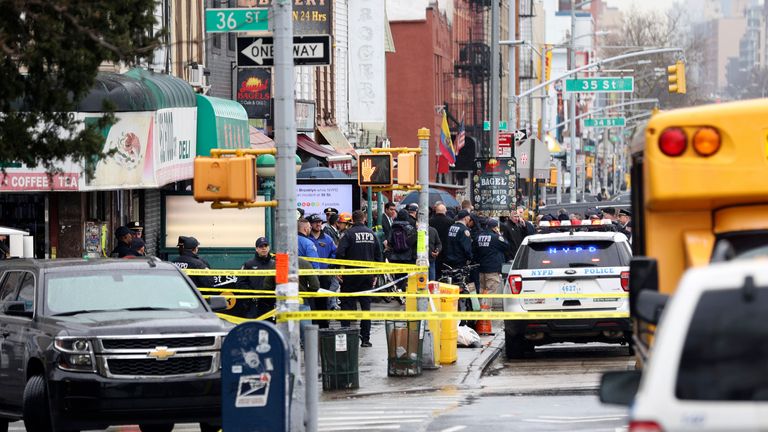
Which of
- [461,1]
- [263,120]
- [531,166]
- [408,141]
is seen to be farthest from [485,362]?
[461,1]

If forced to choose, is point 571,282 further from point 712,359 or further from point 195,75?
point 712,359

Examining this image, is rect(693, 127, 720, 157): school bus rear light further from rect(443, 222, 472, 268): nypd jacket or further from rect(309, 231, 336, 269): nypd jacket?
rect(443, 222, 472, 268): nypd jacket

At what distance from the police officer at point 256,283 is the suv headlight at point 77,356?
750cm

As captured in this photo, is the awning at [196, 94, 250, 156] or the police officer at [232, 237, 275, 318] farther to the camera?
the awning at [196, 94, 250, 156]

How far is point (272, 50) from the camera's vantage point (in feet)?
47.8

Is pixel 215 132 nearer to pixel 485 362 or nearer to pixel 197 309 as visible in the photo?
pixel 485 362

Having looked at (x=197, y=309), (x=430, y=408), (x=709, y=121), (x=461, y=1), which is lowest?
(x=430, y=408)

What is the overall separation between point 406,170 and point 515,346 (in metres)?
3.19

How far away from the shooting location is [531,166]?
42125 millimetres

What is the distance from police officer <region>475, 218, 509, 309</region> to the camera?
1059 inches

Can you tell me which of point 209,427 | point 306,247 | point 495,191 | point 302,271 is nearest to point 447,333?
point 302,271

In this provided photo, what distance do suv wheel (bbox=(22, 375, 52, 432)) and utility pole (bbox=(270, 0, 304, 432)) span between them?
86.6 inches

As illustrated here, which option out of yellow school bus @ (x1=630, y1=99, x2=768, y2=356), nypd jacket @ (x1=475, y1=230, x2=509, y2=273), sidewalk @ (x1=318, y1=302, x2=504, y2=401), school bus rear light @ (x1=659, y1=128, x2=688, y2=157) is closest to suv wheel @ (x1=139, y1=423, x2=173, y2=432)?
sidewalk @ (x1=318, y1=302, x2=504, y2=401)

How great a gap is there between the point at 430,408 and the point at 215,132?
37.7ft
